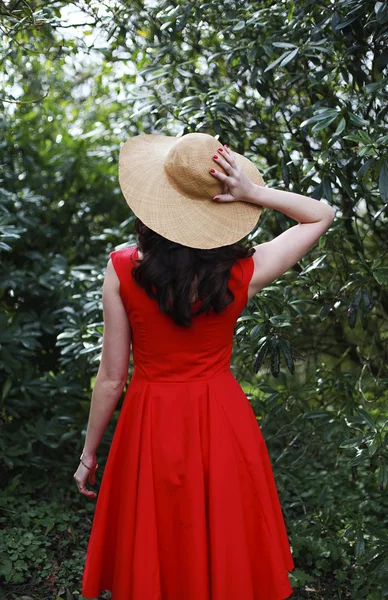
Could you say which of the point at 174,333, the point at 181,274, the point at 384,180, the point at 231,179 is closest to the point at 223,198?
the point at 231,179

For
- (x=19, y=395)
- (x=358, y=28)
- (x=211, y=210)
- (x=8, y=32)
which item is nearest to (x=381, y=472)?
(x=211, y=210)

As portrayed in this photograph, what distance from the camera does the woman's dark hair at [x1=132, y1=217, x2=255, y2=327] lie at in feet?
6.07

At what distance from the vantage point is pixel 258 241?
3.43 meters

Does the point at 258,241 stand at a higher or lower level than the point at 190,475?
higher

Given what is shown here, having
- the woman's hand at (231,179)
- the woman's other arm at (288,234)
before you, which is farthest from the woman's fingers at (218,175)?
the woman's other arm at (288,234)

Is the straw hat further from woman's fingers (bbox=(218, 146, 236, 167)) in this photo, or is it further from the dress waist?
the dress waist

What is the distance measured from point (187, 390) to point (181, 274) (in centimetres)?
38

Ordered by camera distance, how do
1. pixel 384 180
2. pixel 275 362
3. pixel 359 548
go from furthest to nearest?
pixel 359 548, pixel 275 362, pixel 384 180

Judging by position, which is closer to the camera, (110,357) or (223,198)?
(223,198)

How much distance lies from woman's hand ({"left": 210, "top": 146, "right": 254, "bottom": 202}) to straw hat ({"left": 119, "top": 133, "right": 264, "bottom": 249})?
0.7 inches

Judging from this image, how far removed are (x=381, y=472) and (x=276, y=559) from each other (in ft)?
2.06

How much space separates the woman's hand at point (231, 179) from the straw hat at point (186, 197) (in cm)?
2

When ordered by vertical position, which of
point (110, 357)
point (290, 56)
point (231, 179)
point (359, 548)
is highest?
point (290, 56)

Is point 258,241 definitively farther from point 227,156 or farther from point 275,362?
point 227,156
